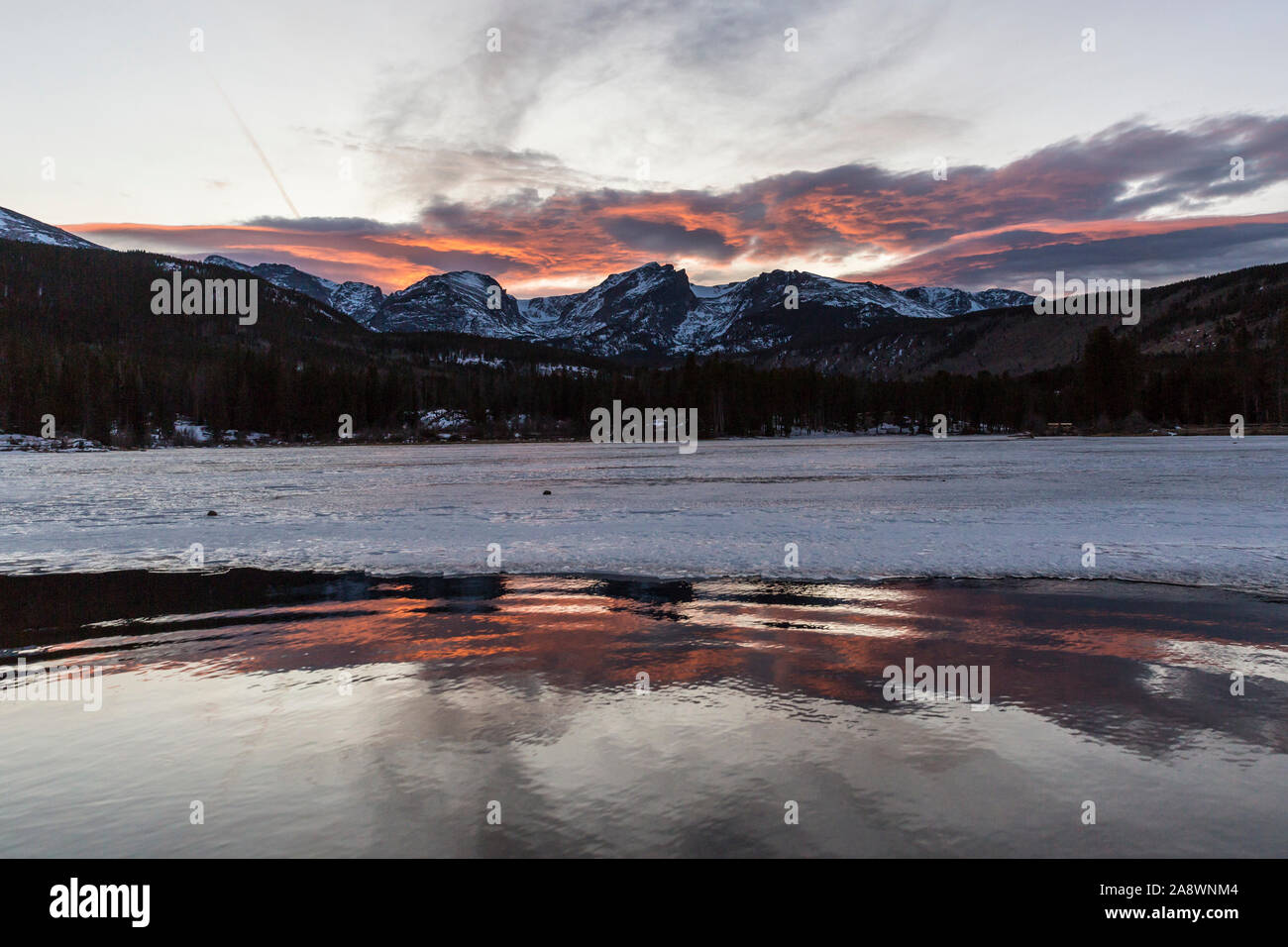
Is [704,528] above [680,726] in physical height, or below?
above

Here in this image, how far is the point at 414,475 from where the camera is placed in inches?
1969

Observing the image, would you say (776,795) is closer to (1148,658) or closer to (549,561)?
(1148,658)

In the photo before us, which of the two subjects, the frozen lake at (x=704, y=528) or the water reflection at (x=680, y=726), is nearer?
the water reflection at (x=680, y=726)

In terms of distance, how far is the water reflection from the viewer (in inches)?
218

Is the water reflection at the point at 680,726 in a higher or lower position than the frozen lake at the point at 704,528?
lower

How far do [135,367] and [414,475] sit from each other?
484ft

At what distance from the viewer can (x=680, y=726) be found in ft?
24.8

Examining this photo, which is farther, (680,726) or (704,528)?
(704,528)

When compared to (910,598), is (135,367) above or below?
above

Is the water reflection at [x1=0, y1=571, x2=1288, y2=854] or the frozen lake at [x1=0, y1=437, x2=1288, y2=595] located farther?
the frozen lake at [x1=0, y1=437, x2=1288, y2=595]

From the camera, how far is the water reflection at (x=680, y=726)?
5543 millimetres

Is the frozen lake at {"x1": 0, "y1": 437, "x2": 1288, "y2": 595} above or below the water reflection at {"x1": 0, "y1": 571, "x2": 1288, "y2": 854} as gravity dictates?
above
